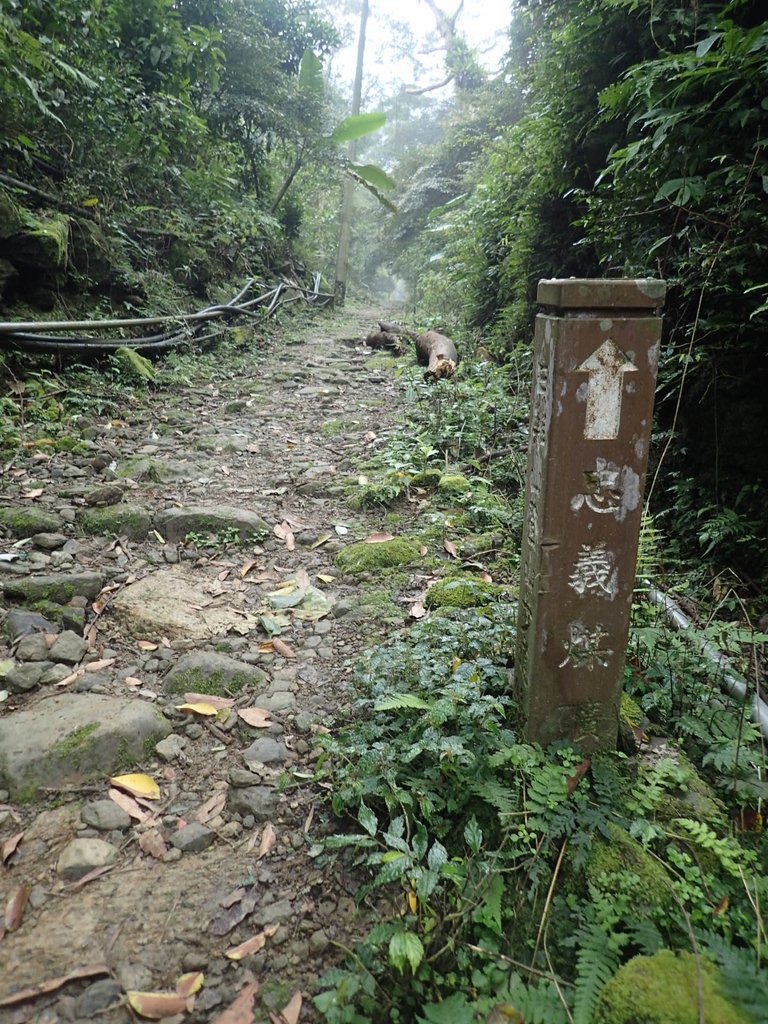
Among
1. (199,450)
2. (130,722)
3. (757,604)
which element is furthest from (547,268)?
(130,722)

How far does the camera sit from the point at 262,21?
11320 millimetres

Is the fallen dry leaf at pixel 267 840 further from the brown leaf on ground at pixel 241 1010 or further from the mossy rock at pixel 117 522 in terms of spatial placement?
the mossy rock at pixel 117 522

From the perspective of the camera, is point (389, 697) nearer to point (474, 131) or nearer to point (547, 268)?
point (547, 268)

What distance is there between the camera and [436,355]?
7434 millimetres

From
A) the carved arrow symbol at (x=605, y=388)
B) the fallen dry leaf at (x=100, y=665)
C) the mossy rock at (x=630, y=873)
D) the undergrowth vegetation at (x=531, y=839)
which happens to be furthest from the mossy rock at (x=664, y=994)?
the fallen dry leaf at (x=100, y=665)

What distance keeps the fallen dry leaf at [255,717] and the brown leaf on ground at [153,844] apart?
21.5 inches

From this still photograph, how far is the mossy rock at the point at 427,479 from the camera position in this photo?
465cm

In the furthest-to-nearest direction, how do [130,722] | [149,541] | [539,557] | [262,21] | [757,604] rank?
1. [262,21]
2. [149,541]
3. [757,604]
4. [130,722]
5. [539,557]

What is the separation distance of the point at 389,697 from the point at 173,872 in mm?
898

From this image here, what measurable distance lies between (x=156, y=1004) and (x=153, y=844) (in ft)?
1.65

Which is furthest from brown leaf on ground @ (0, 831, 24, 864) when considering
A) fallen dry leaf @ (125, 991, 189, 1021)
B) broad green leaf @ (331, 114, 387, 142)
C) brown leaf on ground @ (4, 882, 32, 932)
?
broad green leaf @ (331, 114, 387, 142)

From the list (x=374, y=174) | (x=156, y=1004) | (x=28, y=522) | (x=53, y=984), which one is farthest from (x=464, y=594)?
(x=374, y=174)

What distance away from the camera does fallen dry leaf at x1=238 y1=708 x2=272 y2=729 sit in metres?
2.54

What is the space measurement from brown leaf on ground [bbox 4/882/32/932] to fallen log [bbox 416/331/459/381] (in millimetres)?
5913
